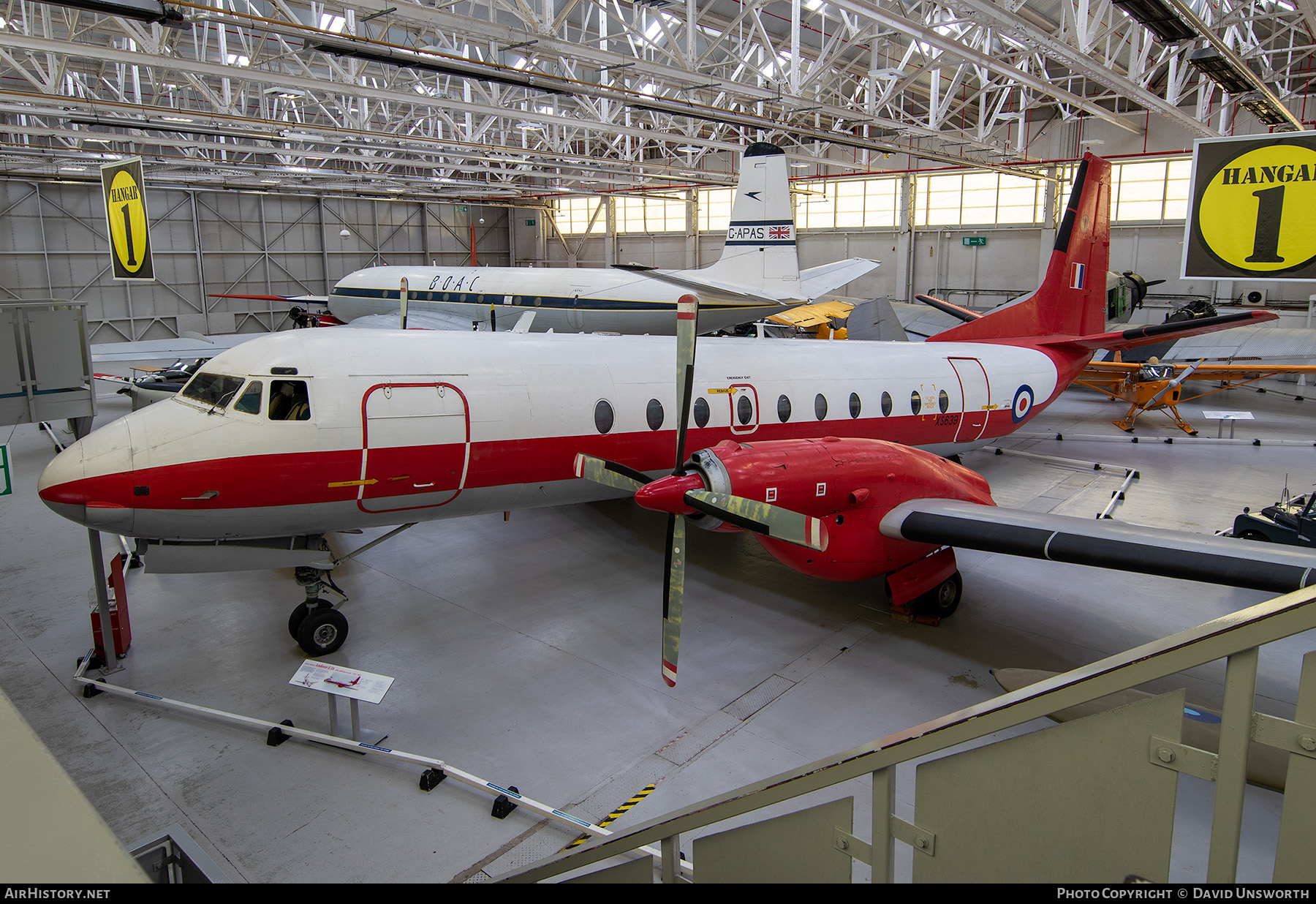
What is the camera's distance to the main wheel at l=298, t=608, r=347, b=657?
8.80 m

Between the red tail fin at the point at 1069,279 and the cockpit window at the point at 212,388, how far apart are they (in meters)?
12.6

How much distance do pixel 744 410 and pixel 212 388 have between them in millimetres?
6672

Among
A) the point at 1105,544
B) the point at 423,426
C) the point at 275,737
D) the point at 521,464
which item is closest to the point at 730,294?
the point at 521,464

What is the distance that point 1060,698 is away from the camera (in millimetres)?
2203

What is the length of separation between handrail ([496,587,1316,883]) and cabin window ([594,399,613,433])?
7263mm

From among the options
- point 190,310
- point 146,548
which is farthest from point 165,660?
point 190,310

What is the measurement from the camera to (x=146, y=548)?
8.19 metres

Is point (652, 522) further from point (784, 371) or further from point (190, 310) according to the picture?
point (190, 310)

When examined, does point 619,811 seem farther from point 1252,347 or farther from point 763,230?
point 1252,347

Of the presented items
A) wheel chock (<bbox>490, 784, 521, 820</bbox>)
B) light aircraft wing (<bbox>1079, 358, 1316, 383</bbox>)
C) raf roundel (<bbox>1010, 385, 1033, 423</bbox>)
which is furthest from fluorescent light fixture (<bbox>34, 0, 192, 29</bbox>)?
light aircraft wing (<bbox>1079, 358, 1316, 383</bbox>)

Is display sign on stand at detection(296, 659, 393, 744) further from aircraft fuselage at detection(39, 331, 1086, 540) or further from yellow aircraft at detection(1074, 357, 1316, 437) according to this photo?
yellow aircraft at detection(1074, 357, 1316, 437)

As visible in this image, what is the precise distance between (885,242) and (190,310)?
35.6m

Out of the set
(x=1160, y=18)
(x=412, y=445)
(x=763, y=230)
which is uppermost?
(x=1160, y=18)

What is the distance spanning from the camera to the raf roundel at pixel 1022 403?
14.4 meters
